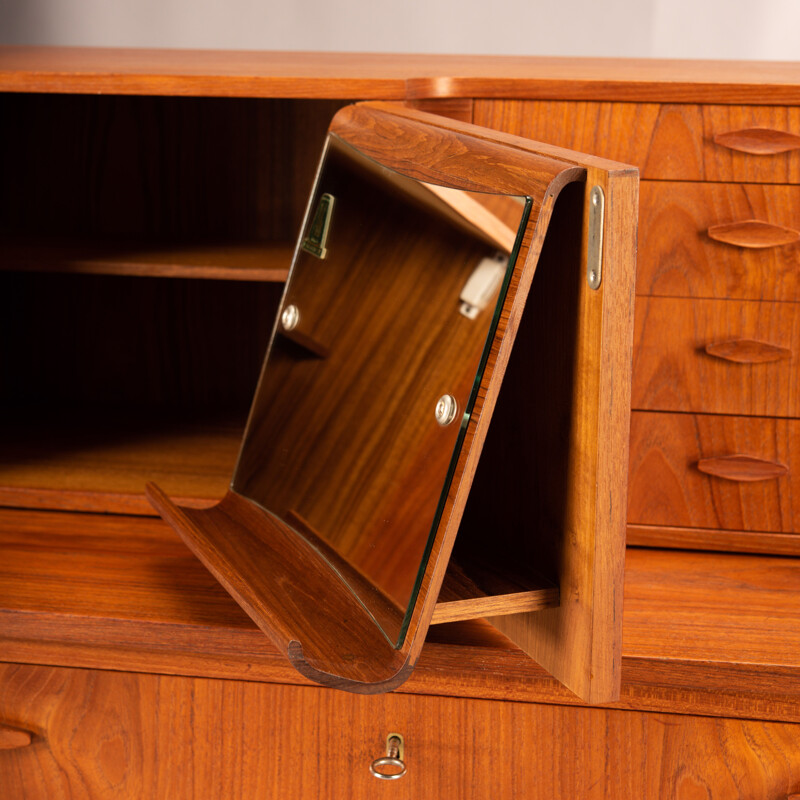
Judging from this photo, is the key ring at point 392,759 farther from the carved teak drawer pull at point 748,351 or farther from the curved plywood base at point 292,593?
the carved teak drawer pull at point 748,351

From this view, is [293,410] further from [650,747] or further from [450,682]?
[650,747]

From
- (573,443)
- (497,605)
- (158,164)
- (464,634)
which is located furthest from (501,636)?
(158,164)

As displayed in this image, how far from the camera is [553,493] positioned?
0.87m

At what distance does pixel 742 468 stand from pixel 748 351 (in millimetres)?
129

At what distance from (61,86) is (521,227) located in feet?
2.01

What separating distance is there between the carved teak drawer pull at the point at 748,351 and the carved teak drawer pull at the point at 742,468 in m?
0.11

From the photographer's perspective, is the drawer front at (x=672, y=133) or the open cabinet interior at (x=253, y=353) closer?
the open cabinet interior at (x=253, y=353)

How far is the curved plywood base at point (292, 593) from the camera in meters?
0.80

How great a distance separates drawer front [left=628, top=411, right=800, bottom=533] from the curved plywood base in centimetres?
39

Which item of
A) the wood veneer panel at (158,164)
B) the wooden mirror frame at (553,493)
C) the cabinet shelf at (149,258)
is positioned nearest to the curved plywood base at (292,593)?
the wooden mirror frame at (553,493)

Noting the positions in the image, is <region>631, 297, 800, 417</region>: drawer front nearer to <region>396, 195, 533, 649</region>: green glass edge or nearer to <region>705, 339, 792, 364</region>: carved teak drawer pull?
<region>705, 339, 792, 364</region>: carved teak drawer pull

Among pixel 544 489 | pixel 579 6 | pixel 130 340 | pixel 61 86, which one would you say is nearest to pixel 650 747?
pixel 544 489

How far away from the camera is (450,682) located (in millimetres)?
1009

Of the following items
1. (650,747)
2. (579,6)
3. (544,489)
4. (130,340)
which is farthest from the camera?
(579,6)
